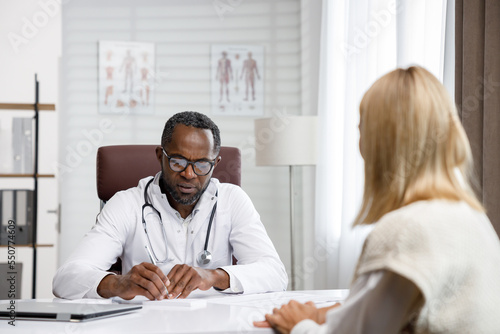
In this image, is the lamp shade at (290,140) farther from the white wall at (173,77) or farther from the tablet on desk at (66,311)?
the tablet on desk at (66,311)

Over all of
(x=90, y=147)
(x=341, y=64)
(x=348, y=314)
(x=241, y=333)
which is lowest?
(x=241, y=333)

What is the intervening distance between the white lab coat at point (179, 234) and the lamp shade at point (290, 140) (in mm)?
1318

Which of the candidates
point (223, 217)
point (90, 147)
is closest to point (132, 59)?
point (90, 147)

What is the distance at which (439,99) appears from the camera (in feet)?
2.95

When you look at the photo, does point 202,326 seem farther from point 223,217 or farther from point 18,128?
→ point 18,128

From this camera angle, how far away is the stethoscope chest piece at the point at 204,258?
2.00 m

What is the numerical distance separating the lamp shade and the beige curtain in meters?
1.25

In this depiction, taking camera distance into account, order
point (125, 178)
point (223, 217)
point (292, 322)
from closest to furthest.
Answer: point (292, 322)
point (223, 217)
point (125, 178)

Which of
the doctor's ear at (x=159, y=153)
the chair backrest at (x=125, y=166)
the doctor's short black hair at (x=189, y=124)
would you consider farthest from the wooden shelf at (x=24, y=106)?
the doctor's short black hair at (x=189, y=124)

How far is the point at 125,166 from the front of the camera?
2.26 meters

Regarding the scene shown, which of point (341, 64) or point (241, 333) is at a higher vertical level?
point (341, 64)

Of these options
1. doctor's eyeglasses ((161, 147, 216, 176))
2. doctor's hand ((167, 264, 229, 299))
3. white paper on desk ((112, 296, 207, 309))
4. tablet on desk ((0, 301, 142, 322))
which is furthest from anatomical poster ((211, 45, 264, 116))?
tablet on desk ((0, 301, 142, 322))

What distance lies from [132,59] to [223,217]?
238cm

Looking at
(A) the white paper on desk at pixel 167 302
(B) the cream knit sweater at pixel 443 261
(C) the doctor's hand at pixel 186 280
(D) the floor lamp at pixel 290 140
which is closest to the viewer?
(B) the cream knit sweater at pixel 443 261
